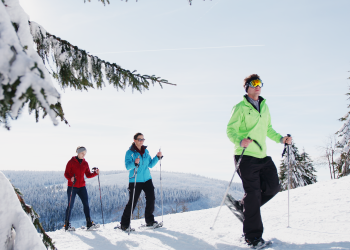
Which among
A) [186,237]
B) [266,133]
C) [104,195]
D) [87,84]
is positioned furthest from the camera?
[104,195]

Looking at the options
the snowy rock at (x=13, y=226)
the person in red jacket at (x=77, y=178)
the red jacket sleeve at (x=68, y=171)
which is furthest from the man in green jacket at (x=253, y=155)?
the red jacket sleeve at (x=68, y=171)

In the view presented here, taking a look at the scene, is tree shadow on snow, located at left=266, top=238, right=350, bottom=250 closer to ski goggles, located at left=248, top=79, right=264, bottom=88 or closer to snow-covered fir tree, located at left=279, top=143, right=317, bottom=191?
ski goggles, located at left=248, top=79, right=264, bottom=88

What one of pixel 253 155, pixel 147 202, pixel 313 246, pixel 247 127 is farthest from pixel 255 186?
pixel 147 202

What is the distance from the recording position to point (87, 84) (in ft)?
9.30

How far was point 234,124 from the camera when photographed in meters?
3.84

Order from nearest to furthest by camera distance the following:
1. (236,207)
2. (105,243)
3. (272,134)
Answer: (236,207), (272,134), (105,243)

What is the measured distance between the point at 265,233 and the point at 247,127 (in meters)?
1.82

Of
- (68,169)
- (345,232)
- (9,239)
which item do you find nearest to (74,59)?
(9,239)

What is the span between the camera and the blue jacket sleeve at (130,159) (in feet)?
18.5

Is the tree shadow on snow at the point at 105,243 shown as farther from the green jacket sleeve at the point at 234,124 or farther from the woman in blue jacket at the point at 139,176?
the green jacket sleeve at the point at 234,124

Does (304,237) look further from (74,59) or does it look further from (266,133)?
(74,59)

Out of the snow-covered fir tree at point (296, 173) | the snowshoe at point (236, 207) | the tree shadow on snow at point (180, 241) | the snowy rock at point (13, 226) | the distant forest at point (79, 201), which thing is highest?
the snowy rock at point (13, 226)

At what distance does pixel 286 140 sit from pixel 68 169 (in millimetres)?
5292

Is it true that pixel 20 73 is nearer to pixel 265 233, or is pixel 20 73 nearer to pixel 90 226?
pixel 265 233
